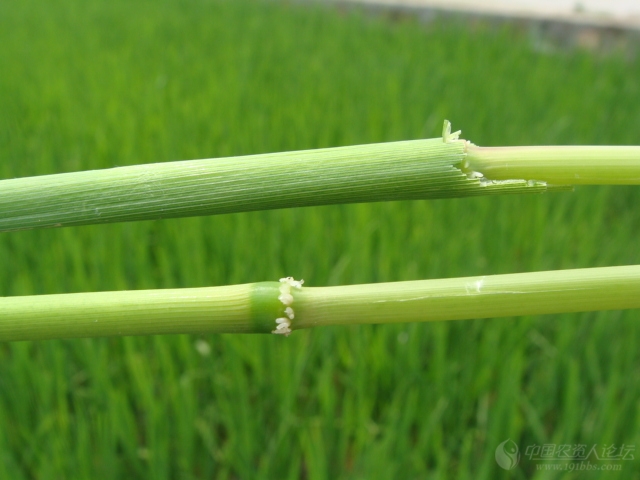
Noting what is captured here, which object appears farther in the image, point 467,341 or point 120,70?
point 120,70

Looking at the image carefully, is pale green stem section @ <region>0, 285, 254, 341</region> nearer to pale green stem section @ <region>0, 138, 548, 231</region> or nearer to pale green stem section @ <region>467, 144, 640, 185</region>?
pale green stem section @ <region>0, 138, 548, 231</region>

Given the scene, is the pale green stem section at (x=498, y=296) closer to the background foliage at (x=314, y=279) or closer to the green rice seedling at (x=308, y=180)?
the green rice seedling at (x=308, y=180)

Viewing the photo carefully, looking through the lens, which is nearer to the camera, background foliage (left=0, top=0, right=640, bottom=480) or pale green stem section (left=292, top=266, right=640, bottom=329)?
pale green stem section (left=292, top=266, right=640, bottom=329)

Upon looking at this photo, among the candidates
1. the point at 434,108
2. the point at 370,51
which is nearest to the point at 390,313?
the point at 434,108

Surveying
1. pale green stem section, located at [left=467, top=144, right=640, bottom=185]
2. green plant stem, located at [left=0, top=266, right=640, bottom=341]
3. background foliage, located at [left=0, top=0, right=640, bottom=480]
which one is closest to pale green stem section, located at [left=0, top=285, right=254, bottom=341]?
green plant stem, located at [left=0, top=266, right=640, bottom=341]

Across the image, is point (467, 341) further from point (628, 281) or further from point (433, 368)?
point (628, 281)

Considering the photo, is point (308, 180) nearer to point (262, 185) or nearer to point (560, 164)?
point (262, 185)
